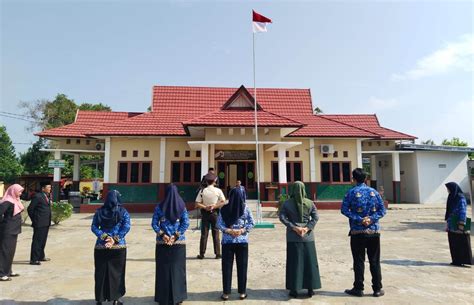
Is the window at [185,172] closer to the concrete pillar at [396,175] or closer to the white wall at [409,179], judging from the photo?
the concrete pillar at [396,175]

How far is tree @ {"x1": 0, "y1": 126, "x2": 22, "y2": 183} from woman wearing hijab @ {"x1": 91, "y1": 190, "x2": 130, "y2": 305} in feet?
108

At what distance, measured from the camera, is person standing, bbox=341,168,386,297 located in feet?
13.8

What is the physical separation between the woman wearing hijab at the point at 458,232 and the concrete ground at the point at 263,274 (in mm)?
310

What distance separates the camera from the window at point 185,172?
54.3 ft

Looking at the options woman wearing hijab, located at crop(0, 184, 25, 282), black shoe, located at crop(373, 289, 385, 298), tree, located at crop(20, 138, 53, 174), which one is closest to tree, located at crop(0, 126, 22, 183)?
tree, located at crop(20, 138, 53, 174)

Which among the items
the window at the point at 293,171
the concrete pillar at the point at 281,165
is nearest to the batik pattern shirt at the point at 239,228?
the concrete pillar at the point at 281,165

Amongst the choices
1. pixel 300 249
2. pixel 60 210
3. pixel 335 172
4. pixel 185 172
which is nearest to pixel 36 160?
pixel 185 172

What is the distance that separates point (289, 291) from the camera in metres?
4.32

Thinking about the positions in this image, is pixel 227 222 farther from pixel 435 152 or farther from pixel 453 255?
pixel 435 152

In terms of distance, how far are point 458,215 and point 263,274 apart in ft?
13.0

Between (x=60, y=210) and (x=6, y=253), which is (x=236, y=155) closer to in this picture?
(x=60, y=210)

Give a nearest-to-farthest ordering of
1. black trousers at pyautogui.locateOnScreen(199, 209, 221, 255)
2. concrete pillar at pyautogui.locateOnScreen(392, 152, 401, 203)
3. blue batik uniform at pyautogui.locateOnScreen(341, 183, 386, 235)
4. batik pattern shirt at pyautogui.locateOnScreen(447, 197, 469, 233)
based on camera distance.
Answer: blue batik uniform at pyautogui.locateOnScreen(341, 183, 386, 235) → batik pattern shirt at pyautogui.locateOnScreen(447, 197, 469, 233) → black trousers at pyautogui.locateOnScreen(199, 209, 221, 255) → concrete pillar at pyautogui.locateOnScreen(392, 152, 401, 203)

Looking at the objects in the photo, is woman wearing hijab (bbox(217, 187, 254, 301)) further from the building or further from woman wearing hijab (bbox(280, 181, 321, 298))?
the building

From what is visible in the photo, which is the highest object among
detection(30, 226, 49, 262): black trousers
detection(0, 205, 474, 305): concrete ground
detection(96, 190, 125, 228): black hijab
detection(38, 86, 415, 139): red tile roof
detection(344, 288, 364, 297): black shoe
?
detection(38, 86, 415, 139): red tile roof
